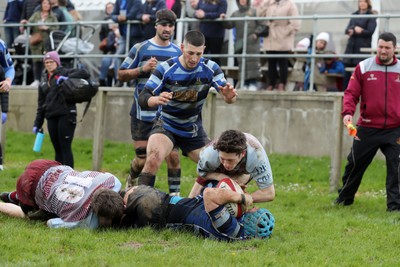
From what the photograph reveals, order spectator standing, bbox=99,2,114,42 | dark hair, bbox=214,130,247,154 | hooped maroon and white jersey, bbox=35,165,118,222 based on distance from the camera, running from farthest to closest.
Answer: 1. spectator standing, bbox=99,2,114,42
2. hooped maroon and white jersey, bbox=35,165,118,222
3. dark hair, bbox=214,130,247,154

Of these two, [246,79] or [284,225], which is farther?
[246,79]

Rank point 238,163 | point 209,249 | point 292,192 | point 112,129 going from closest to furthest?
point 209,249, point 238,163, point 292,192, point 112,129

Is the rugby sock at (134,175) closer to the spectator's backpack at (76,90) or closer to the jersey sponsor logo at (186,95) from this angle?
the jersey sponsor logo at (186,95)

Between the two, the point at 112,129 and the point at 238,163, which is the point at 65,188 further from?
the point at 112,129

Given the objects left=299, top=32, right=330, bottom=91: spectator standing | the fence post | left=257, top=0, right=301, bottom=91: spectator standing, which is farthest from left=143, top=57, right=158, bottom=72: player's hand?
left=299, top=32, right=330, bottom=91: spectator standing

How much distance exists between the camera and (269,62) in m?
18.0

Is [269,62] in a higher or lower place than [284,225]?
higher

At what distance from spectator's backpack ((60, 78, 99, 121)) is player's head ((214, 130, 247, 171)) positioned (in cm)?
543

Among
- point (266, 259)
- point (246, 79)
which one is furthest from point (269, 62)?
point (266, 259)

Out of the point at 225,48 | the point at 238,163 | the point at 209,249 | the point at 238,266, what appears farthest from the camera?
the point at 225,48

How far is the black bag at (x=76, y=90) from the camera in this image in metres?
14.6

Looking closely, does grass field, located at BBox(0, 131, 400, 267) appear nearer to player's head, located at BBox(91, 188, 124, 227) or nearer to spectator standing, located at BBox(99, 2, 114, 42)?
player's head, located at BBox(91, 188, 124, 227)

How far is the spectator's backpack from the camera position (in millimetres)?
14586

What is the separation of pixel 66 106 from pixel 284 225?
4.96m
